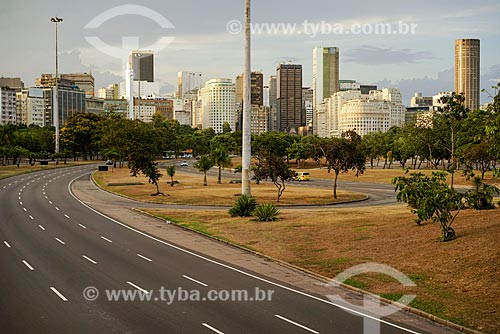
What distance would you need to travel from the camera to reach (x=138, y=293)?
2238cm

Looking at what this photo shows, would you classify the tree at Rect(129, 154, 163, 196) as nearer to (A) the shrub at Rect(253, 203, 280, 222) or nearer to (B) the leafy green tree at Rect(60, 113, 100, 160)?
(A) the shrub at Rect(253, 203, 280, 222)

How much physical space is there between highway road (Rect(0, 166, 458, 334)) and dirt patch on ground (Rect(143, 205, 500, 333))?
9.61 feet

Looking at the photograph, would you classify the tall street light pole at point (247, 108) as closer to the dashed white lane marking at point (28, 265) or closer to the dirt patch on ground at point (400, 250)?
the dirt patch on ground at point (400, 250)

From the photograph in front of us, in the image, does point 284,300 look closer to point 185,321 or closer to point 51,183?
point 185,321

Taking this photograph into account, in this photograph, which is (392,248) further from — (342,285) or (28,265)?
(28,265)

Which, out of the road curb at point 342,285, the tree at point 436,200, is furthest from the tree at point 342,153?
the tree at point 436,200

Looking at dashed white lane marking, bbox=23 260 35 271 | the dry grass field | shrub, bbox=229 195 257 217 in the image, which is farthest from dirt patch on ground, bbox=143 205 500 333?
dashed white lane marking, bbox=23 260 35 271

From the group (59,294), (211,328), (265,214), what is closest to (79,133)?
(265,214)

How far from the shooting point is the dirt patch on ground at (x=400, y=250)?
21219mm

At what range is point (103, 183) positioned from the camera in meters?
82.5

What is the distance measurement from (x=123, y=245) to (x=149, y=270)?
7254mm

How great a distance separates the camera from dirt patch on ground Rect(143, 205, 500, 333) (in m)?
21.2

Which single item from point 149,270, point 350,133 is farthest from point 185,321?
point 350,133

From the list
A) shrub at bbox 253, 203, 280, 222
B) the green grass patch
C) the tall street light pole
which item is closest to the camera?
the green grass patch
